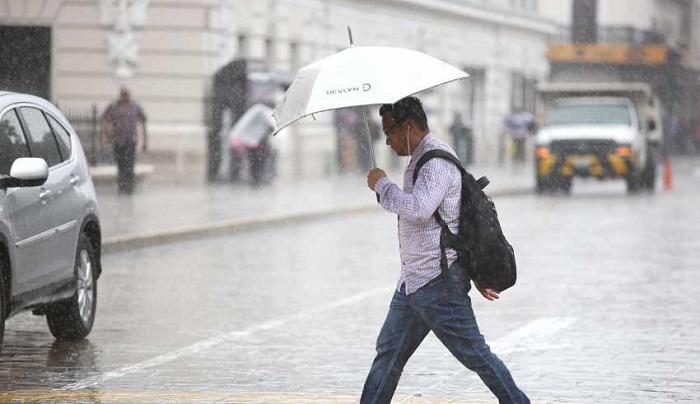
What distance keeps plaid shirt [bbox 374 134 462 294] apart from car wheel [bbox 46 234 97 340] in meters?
4.44

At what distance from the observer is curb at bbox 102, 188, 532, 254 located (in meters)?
19.4

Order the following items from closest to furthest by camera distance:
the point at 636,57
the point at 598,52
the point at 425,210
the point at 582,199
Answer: the point at 425,210 → the point at 582,199 → the point at 598,52 → the point at 636,57

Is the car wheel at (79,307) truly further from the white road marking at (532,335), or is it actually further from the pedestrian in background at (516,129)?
the pedestrian in background at (516,129)

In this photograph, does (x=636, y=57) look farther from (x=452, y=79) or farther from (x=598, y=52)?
(x=452, y=79)

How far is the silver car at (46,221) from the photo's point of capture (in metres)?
9.77

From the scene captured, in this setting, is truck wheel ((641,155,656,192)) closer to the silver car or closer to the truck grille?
the truck grille

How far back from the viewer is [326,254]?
19156 mm

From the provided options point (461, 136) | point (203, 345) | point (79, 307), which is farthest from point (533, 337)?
point (461, 136)

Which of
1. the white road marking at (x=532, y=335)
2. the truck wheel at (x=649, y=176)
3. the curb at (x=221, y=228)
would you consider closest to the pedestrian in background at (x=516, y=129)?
the truck wheel at (x=649, y=176)

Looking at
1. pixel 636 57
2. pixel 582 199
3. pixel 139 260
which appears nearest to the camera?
pixel 139 260

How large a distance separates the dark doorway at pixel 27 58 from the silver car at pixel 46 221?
24545 millimetres

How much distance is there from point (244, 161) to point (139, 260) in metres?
17.3

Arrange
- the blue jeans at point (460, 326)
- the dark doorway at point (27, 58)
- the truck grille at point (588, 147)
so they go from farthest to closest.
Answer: the dark doorway at point (27, 58) → the truck grille at point (588, 147) → the blue jeans at point (460, 326)

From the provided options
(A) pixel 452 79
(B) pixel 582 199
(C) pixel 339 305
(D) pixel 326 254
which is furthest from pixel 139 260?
(B) pixel 582 199
